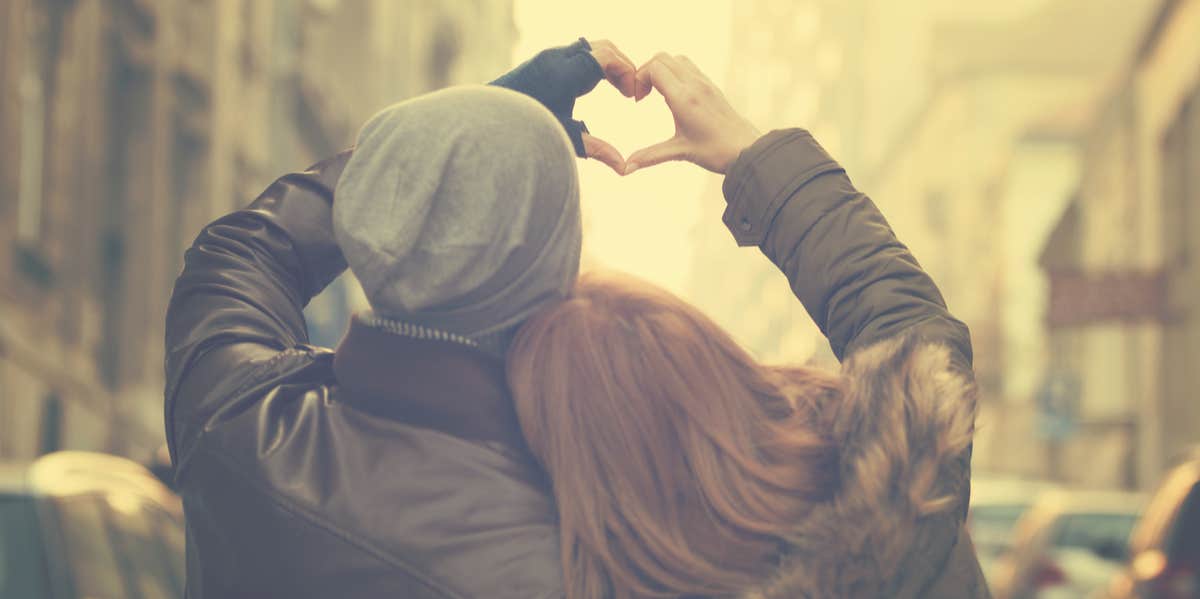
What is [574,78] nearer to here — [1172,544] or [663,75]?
[663,75]

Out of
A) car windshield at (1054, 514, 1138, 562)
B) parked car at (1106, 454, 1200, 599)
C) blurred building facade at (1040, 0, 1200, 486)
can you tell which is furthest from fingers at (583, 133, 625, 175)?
blurred building facade at (1040, 0, 1200, 486)

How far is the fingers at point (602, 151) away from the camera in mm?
2076

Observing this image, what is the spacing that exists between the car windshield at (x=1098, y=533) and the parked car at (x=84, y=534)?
20.4 ft

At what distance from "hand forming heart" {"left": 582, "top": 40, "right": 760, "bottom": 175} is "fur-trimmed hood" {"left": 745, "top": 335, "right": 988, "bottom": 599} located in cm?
35

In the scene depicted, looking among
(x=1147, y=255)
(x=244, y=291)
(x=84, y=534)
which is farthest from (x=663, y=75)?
(x=1147, y=255)

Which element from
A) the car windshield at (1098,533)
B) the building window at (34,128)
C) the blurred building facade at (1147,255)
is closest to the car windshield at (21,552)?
the car windshield at (1098,533)

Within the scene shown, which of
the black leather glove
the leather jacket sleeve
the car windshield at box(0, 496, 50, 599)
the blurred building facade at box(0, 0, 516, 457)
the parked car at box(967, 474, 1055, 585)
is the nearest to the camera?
the leather jacket sleeve

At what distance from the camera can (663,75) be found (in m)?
2.00

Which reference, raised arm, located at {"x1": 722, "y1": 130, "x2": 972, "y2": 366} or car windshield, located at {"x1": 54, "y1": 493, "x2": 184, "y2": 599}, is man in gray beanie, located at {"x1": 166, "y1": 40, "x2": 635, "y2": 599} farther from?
car windshield, located at {"x1": 54, "y1": 493, "x2": 184, "y2": 599}

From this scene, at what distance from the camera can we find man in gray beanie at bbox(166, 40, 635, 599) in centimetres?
177

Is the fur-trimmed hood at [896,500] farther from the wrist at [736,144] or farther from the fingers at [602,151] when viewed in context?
the fingers at [602,151]

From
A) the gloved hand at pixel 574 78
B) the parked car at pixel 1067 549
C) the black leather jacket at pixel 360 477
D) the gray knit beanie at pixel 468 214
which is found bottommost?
the parked car at pixel 1067 549

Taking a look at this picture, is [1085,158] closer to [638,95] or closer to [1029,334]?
[1029,334]

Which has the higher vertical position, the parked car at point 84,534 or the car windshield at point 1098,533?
the parked car at point 84,534
